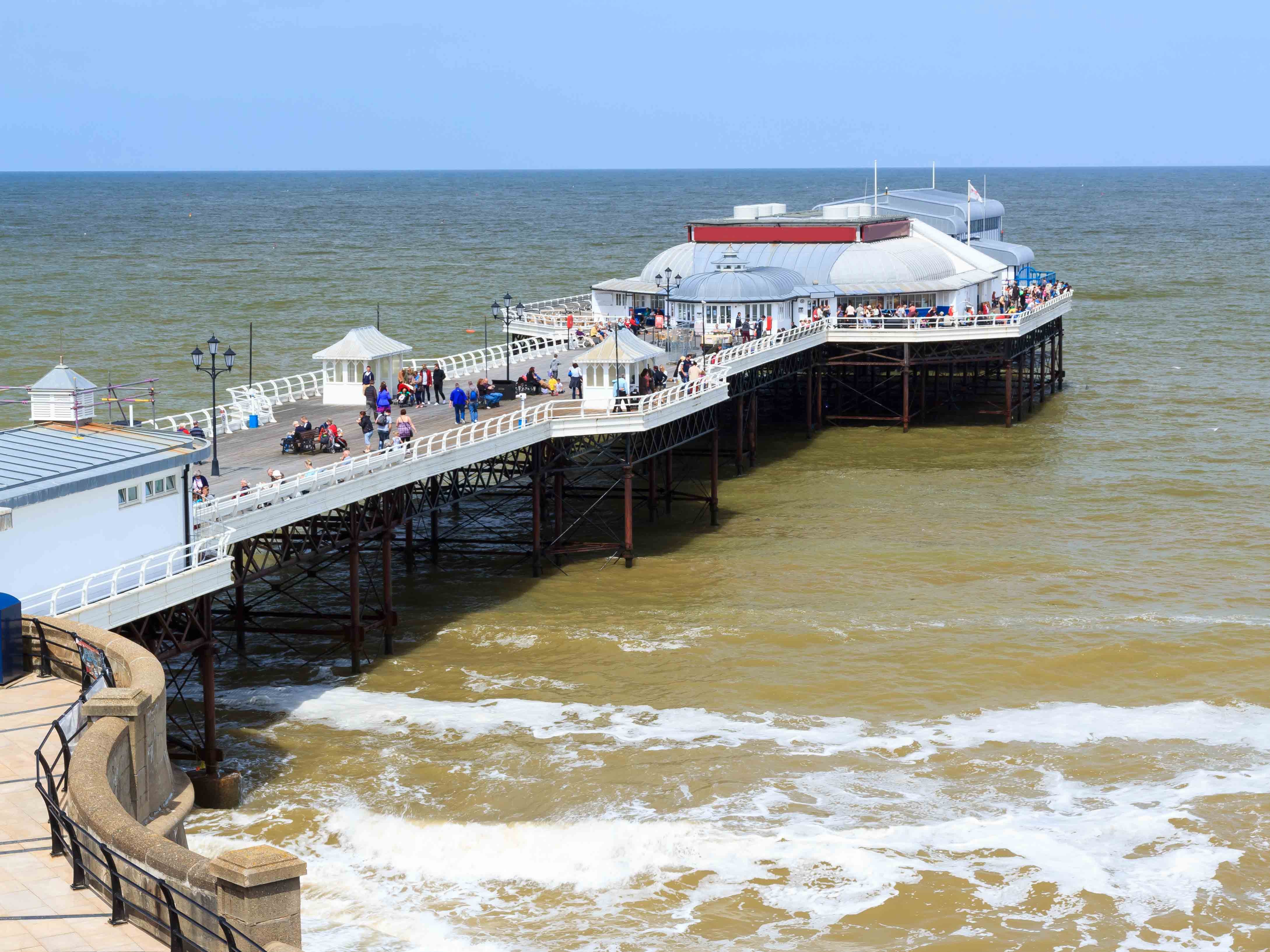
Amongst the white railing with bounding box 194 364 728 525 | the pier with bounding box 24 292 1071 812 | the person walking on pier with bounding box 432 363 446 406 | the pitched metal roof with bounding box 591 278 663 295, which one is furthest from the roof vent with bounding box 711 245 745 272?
the person walking on pier with bounding box 432 363 446 406

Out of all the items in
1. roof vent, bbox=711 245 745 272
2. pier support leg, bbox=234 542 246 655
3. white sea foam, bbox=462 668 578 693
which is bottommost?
white sea foam, bbox=462 668 578 693

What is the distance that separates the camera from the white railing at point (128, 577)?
24.2 metres

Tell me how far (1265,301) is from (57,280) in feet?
286

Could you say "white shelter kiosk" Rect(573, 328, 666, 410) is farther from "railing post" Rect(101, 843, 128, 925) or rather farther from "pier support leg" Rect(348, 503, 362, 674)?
"railing post" Rect(101, 843, 128, 925)

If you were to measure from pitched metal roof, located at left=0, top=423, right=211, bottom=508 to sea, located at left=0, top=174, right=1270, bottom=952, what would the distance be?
558cm

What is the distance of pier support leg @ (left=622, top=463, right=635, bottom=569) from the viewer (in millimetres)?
41812

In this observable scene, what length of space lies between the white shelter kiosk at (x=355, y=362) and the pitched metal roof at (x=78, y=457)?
14677 mm

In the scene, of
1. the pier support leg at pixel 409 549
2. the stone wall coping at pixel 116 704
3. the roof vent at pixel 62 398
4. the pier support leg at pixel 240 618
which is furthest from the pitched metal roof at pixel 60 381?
the pier support leg at pixel 409 549

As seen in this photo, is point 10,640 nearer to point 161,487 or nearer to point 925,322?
point 161,487

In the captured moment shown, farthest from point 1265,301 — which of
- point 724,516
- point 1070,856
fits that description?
point 1070,856

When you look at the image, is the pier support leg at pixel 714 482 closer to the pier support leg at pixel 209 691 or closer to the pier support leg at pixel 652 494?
the pier support leg at pixel 652 494

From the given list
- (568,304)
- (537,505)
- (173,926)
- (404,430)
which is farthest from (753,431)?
(173,926)

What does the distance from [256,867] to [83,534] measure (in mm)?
14252

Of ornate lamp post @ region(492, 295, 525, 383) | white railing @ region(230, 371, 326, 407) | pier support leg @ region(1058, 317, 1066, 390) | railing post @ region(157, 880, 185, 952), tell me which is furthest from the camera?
pier support leg @ region(1058, 317, 1066, 390)
